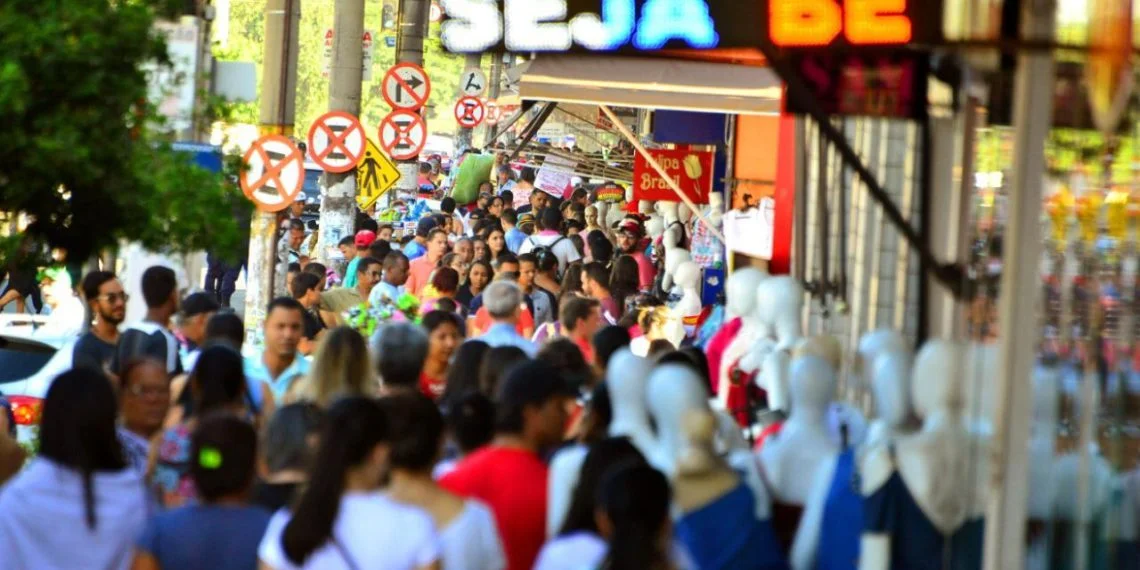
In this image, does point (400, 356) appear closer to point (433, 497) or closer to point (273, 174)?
point (433, 497)

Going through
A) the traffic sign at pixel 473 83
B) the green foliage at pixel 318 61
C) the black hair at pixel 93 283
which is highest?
the green foliage at pixel 318 61

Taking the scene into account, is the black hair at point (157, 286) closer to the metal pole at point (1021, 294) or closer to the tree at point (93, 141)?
the tree at point (93, 141)

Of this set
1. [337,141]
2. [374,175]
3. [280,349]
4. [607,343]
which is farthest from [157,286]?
[374,175]

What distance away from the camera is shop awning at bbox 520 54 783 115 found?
1382cm

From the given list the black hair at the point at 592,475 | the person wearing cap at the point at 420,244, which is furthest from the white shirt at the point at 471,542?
the person wearing cap at the point at 420,244

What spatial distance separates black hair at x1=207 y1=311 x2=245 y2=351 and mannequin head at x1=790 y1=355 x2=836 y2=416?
303 cm

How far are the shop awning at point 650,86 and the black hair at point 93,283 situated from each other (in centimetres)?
428

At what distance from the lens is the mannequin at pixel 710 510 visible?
247 inches

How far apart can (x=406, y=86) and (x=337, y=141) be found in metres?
8.22

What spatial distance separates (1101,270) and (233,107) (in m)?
5.14

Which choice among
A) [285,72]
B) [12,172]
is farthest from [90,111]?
[285,72]

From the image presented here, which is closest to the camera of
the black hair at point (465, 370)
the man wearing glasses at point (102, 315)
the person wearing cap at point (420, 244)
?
the black hair at point (465, 370)

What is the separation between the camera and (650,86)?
1412 cm

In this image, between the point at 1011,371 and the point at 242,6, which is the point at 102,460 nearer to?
the point at 1011,371
